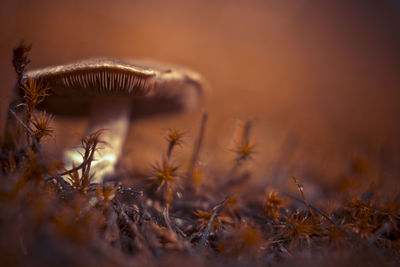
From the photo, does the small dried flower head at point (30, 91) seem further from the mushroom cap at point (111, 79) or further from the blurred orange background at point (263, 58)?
the blurred orange background at point (263, 58)

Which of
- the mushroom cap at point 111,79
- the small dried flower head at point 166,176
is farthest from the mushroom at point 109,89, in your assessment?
the small dried flower head at point 166,176

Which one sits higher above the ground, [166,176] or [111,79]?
[111,79]

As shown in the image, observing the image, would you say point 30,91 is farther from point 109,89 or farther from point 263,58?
point 263,58

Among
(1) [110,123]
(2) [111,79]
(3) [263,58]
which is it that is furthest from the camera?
(3) [263,58]

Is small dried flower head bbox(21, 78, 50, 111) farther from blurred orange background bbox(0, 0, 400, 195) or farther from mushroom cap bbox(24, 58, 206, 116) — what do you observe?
blurred orange background bbox(0, 0, 400, 195)

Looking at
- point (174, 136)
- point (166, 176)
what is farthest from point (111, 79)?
point (166, 176)

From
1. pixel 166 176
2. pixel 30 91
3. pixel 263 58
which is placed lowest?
pixel 166 176

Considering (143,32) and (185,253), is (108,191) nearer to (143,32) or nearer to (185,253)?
(185,253)
